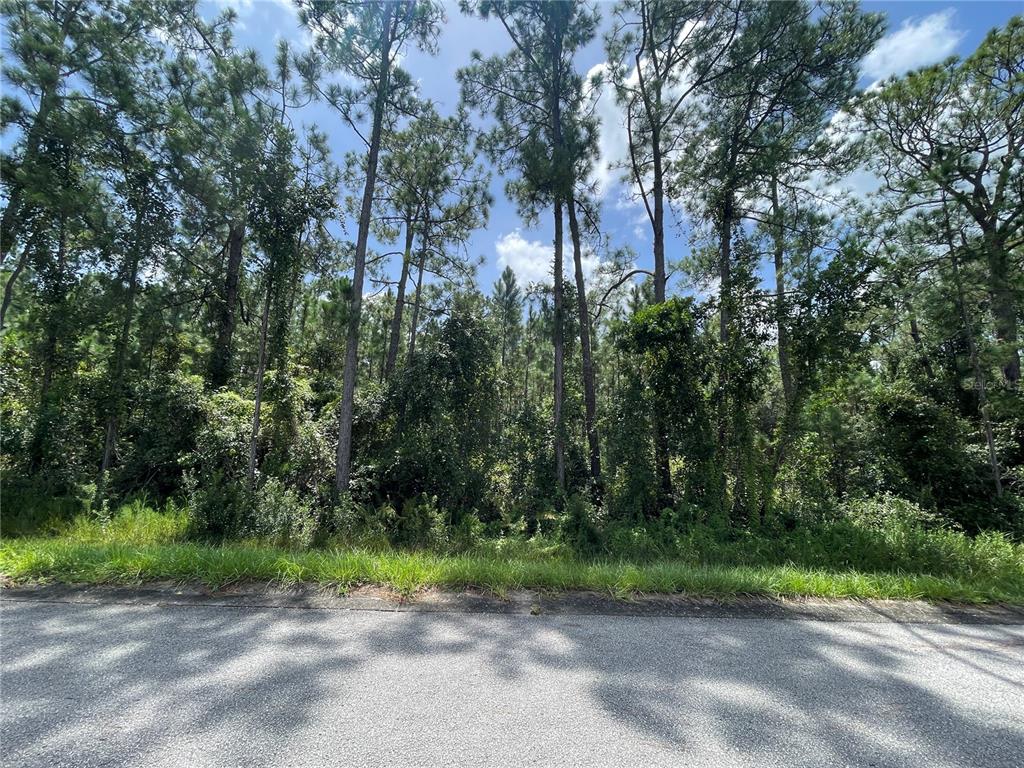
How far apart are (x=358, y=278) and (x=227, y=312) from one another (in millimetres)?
6310

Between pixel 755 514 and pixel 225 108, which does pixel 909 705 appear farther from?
pixel 225 108

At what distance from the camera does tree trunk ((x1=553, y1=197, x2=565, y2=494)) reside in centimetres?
1117

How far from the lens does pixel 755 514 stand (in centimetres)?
820

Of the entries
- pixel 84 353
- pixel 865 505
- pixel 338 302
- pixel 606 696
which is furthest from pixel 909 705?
pixel 84 353

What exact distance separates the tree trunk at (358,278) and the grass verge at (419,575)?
4.24 m

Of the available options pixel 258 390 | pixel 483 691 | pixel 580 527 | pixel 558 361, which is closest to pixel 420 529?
pixel 580 527

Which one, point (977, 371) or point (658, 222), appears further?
point (658, 222)

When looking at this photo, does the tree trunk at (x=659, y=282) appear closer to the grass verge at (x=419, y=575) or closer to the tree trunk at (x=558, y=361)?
the tree trunk at (x=558, y=361)

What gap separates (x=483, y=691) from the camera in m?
2.33

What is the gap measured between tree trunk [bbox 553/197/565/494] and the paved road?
7.79m

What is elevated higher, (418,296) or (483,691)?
(418,296)

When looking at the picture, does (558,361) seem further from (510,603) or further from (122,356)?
(122,356)

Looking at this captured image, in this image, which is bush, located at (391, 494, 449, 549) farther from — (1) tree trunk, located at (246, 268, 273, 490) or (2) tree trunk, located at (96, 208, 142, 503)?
(2) tree trunk, located at (96, 208, 142, 503)

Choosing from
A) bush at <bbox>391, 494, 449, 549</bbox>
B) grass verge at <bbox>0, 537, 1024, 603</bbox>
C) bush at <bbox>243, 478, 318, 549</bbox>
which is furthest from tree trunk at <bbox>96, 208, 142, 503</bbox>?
bush at <bbox>391, 494, 449, 549</bbox>
